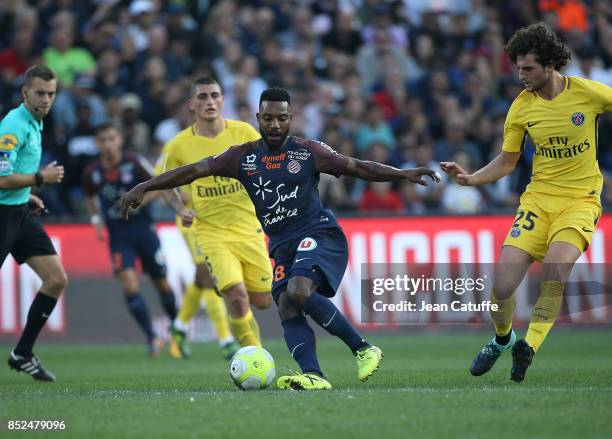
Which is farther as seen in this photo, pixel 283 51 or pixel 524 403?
pixel 283 51

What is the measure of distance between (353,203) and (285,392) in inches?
366

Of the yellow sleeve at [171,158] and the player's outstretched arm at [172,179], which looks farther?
the yellow sleeve at [171,158]

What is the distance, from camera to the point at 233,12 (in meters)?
20.8

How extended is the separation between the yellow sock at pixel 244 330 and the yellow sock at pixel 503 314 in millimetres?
2706

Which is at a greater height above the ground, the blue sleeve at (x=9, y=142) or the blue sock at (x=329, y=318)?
the blue sleeve at (x=9, y=142)

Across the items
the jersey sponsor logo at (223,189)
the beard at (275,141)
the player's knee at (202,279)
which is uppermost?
the beard at (275,141)

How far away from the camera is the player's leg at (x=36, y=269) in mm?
10891

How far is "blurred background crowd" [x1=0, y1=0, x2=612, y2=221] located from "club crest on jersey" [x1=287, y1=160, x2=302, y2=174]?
770 cm

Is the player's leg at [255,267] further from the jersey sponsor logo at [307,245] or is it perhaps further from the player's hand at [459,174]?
the player's hand at [459,174]

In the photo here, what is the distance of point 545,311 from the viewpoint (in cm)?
910

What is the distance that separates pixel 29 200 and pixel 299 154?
323cm

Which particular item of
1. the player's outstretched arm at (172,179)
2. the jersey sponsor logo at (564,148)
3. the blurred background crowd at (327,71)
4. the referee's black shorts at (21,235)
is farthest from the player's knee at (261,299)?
the blurred background crowd at (327,71)

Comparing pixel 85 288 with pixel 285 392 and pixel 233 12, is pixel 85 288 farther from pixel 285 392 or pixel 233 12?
pixel 285 392

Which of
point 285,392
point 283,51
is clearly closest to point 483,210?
point 283,51
